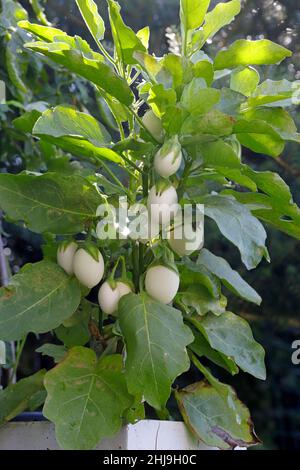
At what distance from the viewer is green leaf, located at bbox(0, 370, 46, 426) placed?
2.05ft

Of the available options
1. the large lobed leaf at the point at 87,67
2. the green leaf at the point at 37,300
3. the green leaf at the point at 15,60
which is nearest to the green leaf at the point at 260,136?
the large lobed leaf at the point at 87,67

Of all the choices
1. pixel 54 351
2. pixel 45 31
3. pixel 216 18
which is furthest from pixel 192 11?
pixel 54 351

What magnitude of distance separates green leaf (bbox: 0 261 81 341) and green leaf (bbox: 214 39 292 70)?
0.25m

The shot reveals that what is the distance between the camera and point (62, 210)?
631 millimetres

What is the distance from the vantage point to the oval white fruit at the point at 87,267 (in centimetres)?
60

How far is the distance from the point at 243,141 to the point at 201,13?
0.41ft

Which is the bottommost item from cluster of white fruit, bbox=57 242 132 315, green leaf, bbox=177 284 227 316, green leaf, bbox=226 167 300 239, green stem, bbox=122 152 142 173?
green leaf, bbox=177 284 227 316

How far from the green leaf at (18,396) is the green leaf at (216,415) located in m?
0.13

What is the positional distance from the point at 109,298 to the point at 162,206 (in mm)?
91

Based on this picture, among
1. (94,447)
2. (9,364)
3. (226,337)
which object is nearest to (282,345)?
(9,364)

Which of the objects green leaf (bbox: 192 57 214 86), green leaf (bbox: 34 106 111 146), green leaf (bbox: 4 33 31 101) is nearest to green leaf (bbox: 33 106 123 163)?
green leaf (bbox: 34 106 111 146)

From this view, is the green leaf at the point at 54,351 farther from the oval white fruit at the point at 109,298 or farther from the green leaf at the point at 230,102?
the green leaf at the point at 230,102

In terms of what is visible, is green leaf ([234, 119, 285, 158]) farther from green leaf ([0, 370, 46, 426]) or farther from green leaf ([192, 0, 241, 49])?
green leaf ([0, 370, 46, 426])

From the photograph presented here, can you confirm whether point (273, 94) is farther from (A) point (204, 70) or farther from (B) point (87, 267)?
(B) point (87, 267)
